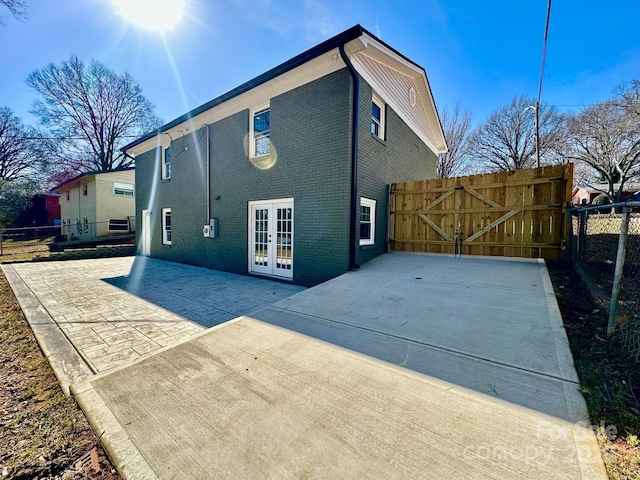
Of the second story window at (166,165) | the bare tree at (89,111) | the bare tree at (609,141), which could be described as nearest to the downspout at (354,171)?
the second story window at (166,165)

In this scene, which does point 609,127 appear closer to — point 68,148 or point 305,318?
point 305,318

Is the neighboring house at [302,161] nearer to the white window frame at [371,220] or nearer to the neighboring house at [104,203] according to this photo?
the white window frame at [371,220]

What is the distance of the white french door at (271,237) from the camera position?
7324 mm

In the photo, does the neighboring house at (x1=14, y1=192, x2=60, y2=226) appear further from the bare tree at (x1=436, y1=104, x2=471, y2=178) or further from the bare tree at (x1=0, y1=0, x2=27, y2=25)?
the bare tree at (x1=436, y1=104, x2=471, y2=178)

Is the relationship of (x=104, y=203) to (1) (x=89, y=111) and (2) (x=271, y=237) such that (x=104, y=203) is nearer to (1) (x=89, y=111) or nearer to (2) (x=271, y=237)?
(1) (x=89, y=111)

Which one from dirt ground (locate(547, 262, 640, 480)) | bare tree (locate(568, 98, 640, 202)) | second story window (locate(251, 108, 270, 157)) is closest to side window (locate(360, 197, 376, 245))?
second story window (locate(251, 108, 270, 157))

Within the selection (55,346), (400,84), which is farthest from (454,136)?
(55,346)

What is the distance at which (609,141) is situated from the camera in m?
20.6

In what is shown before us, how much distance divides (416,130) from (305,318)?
31.4 feet

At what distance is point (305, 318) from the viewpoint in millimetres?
3818

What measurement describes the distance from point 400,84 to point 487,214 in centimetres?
526

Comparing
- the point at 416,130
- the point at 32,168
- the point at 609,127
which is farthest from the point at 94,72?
the point at 609,127

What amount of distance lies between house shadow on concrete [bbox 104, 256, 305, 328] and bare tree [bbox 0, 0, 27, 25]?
649 centimetres

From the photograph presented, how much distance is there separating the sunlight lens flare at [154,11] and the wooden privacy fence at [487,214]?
7.50 meters
